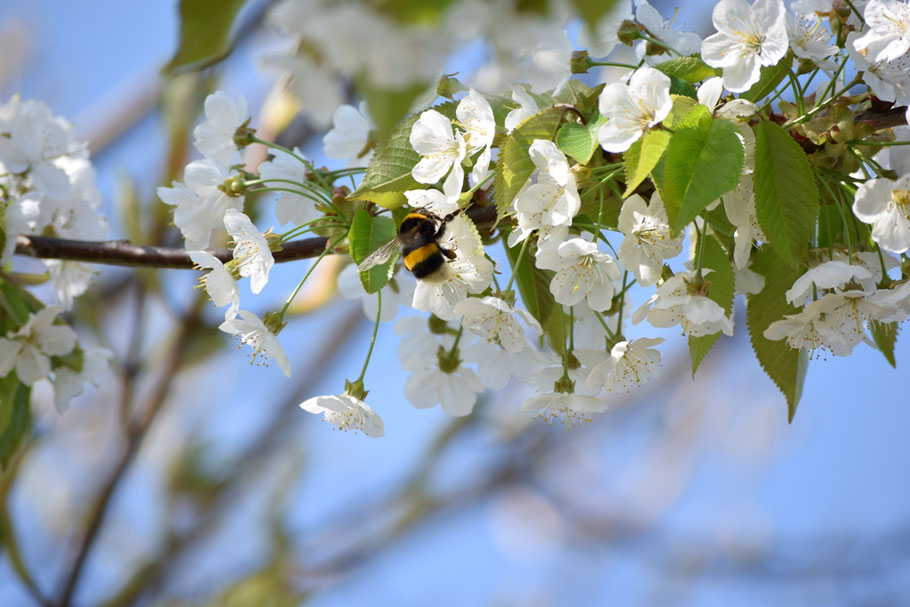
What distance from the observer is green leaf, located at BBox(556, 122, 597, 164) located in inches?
27.6

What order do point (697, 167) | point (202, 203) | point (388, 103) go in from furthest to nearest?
point (202, 203) < point (697, 167) < point (388, 103)

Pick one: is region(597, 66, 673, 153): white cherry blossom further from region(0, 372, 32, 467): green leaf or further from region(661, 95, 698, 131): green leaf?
Result: region(0, 372, 32, 467): green leaf

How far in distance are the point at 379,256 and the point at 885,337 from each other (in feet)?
1.80

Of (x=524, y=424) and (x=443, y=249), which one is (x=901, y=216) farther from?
(x=524, y=424)

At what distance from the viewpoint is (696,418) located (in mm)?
5711

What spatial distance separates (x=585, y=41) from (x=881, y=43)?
0.92 ft

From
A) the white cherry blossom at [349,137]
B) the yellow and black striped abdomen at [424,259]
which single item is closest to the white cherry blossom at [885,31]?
the yellow and black striped abdomen at [424,259]

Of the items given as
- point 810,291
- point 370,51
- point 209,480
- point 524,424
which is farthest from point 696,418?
point 370,51

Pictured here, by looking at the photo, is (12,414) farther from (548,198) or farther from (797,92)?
(797,92)

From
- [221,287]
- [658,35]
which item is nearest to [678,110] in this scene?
[658,35]

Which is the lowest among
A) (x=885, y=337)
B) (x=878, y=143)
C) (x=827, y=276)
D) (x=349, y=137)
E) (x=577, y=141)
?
(x=885, y=337)

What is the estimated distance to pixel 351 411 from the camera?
89cm

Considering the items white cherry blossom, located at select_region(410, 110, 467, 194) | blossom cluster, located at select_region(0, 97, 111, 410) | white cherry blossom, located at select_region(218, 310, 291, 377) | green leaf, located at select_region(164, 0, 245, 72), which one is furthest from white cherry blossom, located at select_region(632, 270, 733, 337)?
blossom cluster, located at select_region(0, 97, 111, 410)

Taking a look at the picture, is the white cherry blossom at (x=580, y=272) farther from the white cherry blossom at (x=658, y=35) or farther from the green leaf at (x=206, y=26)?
the green leaf at (x=206, y=26)
